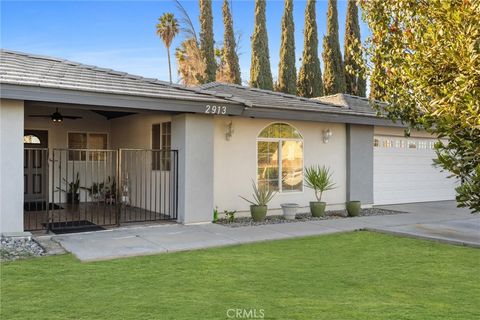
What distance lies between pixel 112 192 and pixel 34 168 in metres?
2.59

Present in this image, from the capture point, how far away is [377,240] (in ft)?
29.0

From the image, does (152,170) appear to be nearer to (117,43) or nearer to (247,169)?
(247,169)

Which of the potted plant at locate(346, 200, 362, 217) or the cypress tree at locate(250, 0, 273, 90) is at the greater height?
the cypress tree at locate(250, 0, 273, 90)

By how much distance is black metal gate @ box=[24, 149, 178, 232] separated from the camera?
33.6 ft

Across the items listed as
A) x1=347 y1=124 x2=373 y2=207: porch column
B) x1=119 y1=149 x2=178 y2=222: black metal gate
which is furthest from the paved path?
x1=347 y1=124 x2=373 y2=207: porch column

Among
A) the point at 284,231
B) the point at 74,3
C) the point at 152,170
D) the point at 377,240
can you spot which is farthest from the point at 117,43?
the point at 377,240

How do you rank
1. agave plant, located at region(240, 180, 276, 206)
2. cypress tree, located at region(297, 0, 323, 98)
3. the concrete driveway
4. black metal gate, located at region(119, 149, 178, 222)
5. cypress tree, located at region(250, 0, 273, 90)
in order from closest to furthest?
the concrete driveway → black metal gate, located at region(119, 149, 178, 222) → agave plant, located at region(240, 180, 276, 206) → cypress tree, located at region(297, 0, 323, 98) → cypress tree, located at region(250, 0, 273, 90)

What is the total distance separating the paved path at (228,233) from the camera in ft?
24.9

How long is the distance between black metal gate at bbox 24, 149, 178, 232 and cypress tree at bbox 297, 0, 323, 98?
18164 mm

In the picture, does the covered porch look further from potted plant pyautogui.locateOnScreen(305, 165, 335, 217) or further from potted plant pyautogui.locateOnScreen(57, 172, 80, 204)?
potted plant pyautogui.locateOnScreen(305, 165, 335, 217)

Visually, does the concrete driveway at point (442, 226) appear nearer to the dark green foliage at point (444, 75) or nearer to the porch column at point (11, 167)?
the dark green foliage at point (444, 75)

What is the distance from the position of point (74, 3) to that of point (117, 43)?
6679 mm

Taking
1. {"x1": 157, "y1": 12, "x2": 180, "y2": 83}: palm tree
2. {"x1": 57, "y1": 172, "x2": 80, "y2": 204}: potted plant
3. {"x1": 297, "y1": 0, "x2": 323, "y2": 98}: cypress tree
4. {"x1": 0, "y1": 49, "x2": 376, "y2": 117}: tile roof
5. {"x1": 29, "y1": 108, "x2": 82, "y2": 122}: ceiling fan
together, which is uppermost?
{"x1": 157, "y1": 12, "x2": 180, "y2": 83}: palm tree

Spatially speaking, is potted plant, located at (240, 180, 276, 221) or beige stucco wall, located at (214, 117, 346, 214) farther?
beige stucco wall, located at (214, 117, 346, 214)
